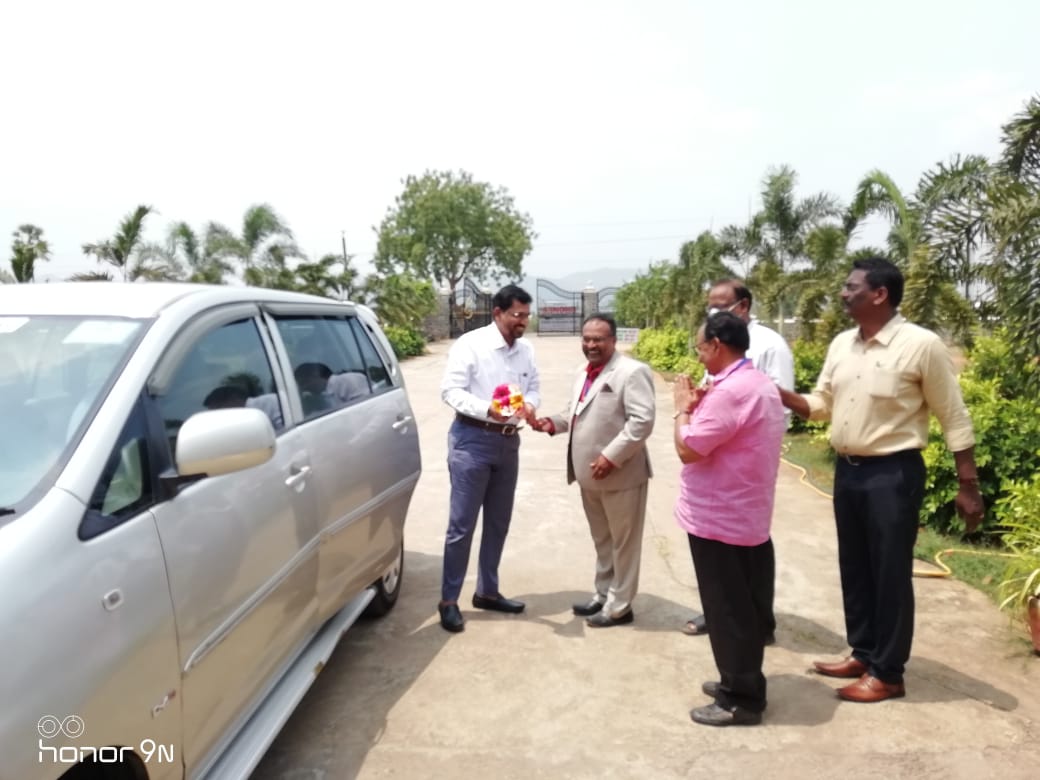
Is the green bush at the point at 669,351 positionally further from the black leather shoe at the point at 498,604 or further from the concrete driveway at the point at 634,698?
the black leather shoe at the point at 498,604

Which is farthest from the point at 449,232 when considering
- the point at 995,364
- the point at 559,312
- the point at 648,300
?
the point at 995,364

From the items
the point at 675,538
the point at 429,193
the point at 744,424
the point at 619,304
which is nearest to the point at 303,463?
the point at 744,424

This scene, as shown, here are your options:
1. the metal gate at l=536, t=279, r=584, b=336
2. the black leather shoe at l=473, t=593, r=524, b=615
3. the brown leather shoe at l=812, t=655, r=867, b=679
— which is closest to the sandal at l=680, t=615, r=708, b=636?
the brown leather shoe at l=812, t=655, r=867, b=679

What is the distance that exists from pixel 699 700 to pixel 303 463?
6.75 feet

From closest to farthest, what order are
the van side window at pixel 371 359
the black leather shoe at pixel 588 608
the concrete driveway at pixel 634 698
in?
1. the concrete driveway at pixel 634 698
2. the van side window at pixel 371 359
3. the black leather shoe at pixel 588 608

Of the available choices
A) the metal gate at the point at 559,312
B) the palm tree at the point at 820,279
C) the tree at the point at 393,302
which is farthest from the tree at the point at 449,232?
the palm tree at the point at 820,279

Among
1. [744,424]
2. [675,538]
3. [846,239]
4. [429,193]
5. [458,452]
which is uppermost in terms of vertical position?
[429,193]

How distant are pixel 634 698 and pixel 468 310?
118 ft

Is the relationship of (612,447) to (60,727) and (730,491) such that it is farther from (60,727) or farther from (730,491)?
(60,727)

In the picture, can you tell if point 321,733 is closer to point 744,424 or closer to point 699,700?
point 699,700

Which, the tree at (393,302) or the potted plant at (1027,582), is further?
the tree at (393,302)

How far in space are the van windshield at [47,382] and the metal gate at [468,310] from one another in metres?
34.2

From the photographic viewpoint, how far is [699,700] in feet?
11.6

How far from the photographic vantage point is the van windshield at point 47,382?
77.3 inches
